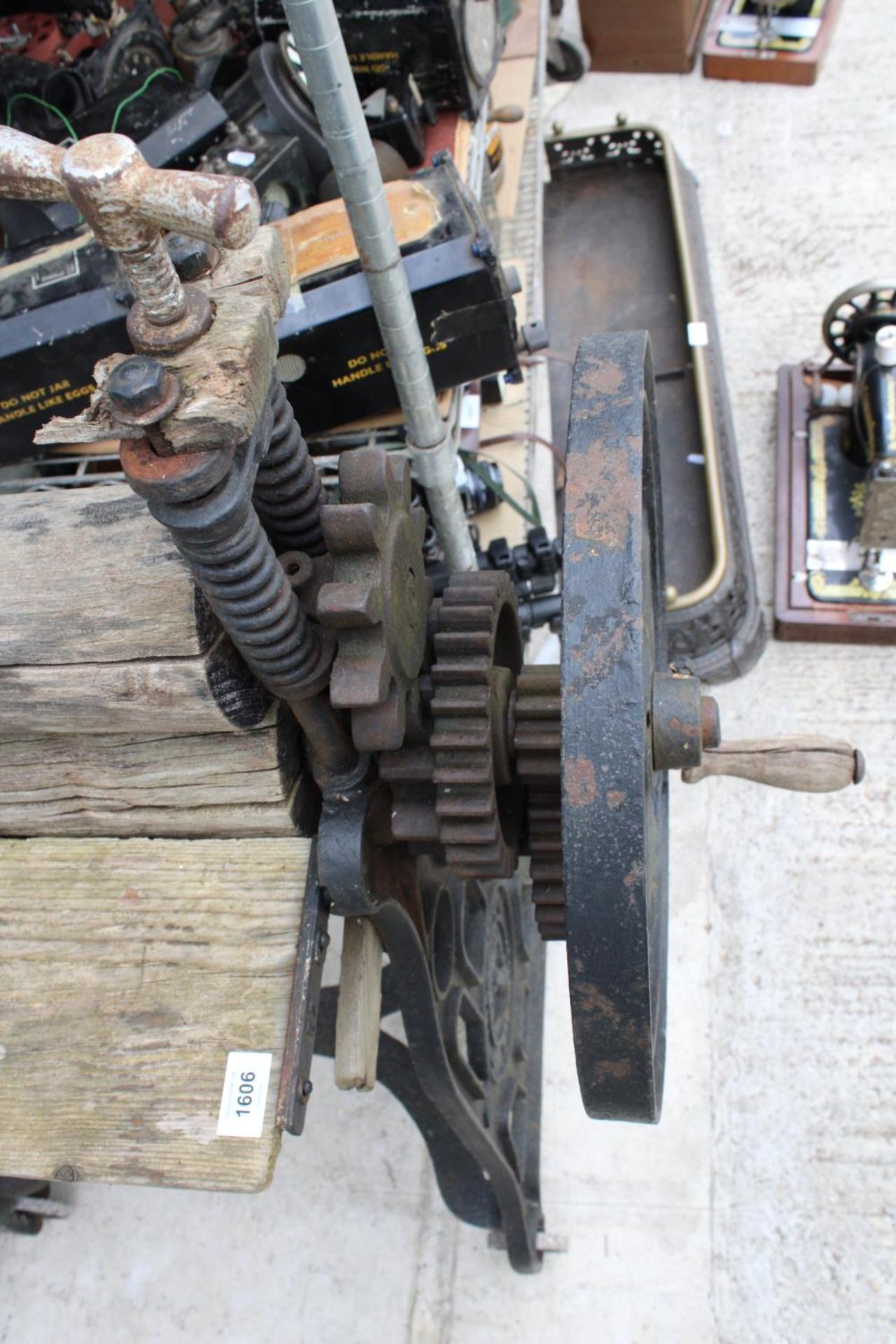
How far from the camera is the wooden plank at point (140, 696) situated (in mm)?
962

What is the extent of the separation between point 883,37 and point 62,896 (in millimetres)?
3918

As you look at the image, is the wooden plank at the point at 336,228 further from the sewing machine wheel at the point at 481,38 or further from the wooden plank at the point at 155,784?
the wooden plank at the point at 155,784

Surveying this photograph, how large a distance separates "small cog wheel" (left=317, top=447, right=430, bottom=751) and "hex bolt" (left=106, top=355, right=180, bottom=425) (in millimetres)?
196

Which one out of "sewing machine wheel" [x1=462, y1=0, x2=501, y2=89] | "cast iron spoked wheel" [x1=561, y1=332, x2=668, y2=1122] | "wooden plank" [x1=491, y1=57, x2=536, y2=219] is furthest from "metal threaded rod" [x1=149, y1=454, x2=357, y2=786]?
"wooden plank" [x1=491, y1=57, x2=536, y2=219]

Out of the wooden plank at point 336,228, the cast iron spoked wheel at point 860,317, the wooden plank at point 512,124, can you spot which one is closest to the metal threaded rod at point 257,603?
the wooden plank at point 336,228

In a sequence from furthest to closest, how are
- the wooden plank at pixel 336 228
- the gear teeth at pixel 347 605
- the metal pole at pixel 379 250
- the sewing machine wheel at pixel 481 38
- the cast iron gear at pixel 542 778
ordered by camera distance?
the sewing machine wheel at pixel 481 38
the wooden plank at pixel 336 228
the metal pole at pixel 379 250
the cast iron gear at pixel 542 778
the gear teeth at pixel 347 605

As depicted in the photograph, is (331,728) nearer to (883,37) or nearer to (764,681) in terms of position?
(764,681)

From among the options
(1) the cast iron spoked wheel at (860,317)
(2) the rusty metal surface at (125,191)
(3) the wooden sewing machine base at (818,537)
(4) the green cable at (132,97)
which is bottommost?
(3) the wooden sewing machine base at (818,537)

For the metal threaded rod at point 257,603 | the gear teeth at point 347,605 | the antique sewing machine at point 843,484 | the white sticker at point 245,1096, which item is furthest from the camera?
the antique sewing machine at point 843,484

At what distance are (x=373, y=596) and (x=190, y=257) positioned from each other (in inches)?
11.4

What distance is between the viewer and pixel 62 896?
109 centimetres

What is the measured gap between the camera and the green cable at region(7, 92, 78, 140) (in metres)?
2.19

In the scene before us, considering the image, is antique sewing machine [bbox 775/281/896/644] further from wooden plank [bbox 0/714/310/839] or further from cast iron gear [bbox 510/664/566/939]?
wooden plank [bbox 0/714/310/839]

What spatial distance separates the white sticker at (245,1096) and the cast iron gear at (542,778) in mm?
309
